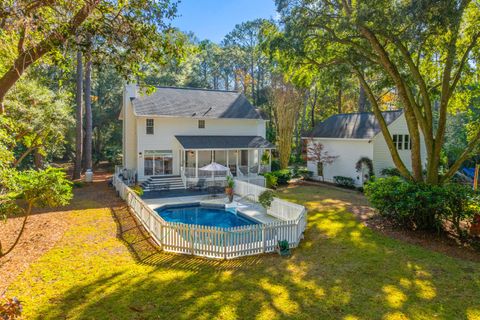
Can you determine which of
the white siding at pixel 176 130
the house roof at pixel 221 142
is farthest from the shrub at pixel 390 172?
the white siding at pixel 176 130


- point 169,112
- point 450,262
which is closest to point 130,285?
point 450,262

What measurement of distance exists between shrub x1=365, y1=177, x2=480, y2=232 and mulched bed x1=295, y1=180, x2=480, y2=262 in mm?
364

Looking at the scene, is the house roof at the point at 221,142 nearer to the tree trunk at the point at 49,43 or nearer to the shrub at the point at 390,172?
the shrub at the point at 390,172

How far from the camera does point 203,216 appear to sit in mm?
16672

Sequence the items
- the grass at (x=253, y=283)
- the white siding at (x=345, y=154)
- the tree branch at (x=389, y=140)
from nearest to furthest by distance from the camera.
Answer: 1. the grass at (x=253, y=283)
2. the tree branch at (x=389, y=140)
3. the white siding at (x=345, y=154)

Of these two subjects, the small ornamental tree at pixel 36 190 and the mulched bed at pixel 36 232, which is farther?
the mulched bed at pixel 36 232

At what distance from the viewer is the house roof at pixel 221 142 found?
77.4ft

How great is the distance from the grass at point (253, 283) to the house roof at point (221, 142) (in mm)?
12526

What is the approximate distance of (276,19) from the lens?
533 inches

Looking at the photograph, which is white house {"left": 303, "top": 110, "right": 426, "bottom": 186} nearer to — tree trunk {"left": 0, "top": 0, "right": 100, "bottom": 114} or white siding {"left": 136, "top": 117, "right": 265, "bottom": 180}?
white siding {"left": 136, "top": 117, "right": 265, "bottom": 180}

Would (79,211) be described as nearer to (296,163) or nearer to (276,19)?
(276,19)

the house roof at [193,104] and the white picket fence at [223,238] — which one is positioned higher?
the house roof at [193,104]

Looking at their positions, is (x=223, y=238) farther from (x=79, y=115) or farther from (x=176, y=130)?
(x=79, y=115)

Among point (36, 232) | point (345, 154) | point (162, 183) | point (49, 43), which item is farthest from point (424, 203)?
point (162, 183)
